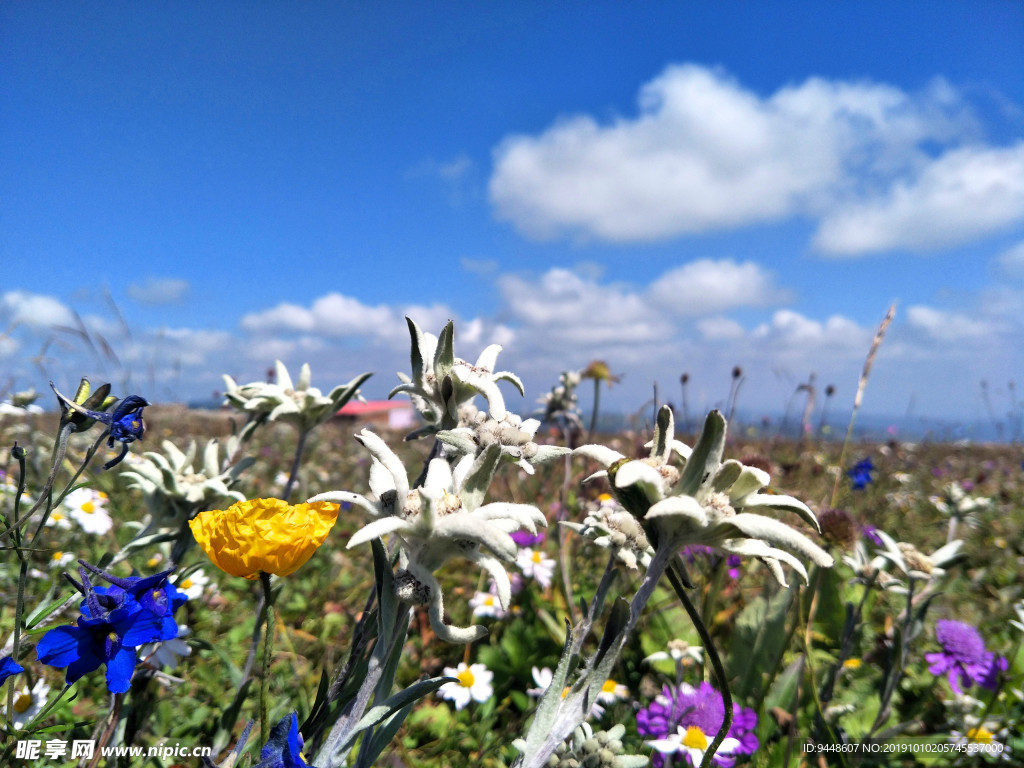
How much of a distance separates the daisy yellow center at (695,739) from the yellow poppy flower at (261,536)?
175 cm

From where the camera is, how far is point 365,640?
1344 millimetres

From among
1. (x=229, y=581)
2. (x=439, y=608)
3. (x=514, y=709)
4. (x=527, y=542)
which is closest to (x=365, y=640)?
(x=439, y=608)

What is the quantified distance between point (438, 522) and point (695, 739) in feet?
5.83

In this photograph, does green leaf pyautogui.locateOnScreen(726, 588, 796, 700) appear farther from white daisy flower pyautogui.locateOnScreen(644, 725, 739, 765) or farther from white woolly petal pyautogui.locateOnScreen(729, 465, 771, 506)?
A: white woolly petal pyautogui.locateOnScreen(729, 465, 771, 506)

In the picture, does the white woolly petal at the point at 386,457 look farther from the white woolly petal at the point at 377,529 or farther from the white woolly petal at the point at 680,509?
the white woolly petal at the point at 680,509

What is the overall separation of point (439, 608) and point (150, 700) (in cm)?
158

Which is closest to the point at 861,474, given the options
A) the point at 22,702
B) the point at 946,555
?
the point at 946,555

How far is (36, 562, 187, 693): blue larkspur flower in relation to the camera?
1267mm

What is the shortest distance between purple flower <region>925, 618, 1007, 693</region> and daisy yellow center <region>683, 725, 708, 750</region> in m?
1.61

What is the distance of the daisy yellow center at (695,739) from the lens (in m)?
2.11

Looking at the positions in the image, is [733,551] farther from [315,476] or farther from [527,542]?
[315,476]

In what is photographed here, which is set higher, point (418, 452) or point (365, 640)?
point (365, 640)

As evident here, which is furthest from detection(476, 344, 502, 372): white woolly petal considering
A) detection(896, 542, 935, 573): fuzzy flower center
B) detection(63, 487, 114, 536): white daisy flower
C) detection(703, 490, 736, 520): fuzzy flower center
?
detection(63, 487, 114, 536): white daisy flower

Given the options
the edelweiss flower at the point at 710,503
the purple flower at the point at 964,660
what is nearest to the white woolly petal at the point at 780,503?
the edelweiss flower at the point at 710,503
